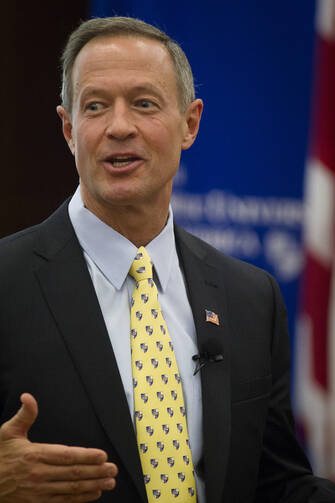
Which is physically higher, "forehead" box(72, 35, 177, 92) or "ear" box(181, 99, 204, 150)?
"forehead" box(72, 35, 177, 92)

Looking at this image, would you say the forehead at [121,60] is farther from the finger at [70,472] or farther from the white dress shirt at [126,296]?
the finger at [70,472]

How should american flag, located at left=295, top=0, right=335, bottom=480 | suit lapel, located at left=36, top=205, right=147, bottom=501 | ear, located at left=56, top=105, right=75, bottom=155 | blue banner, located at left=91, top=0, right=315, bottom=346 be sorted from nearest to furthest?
suit lapel, located at left=36, top=205, right=147, bottom=501
ear, located at left=56, top=105, right=75, bottom=155
blue banner, located at left=91, top=0, right=315, bottom=346
american flag, located at left=295, top=0, right=335, bottom=480

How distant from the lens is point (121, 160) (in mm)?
2090

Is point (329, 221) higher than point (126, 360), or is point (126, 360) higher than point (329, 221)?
point (329, 221)

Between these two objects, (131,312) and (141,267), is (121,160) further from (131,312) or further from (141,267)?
(131,312)

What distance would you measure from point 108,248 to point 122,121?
382mm

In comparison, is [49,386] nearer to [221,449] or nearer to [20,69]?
[221,449]

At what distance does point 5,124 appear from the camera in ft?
12.2

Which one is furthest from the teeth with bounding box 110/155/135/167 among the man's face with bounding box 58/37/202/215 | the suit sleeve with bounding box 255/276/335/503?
the suit sleeve with bounding box 255/276/335/503

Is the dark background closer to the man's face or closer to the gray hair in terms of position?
the gray hair

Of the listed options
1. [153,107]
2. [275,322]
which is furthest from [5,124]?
[275,322]

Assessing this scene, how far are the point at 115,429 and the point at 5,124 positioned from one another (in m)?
2.33

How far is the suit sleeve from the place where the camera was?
2.18 m

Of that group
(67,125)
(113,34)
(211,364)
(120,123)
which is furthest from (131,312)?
(113,34)
